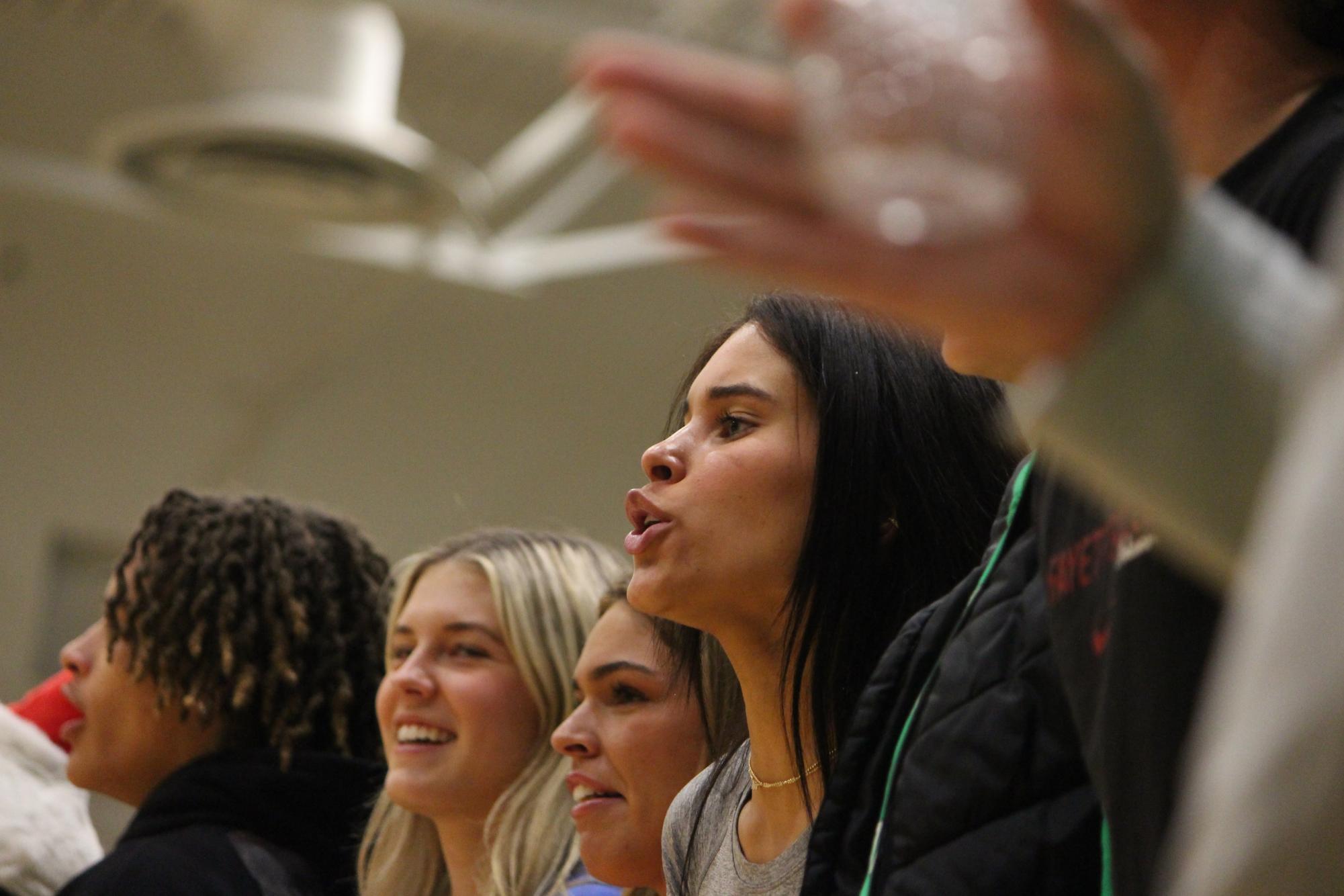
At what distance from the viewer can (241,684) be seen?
2553 millimetres

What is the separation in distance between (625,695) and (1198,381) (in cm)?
153

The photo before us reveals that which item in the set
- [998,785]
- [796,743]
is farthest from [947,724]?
[796,743]

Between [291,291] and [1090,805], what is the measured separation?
20.2ft

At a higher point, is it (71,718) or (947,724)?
(947,724)

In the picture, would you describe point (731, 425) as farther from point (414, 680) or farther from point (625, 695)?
point (414, 680)

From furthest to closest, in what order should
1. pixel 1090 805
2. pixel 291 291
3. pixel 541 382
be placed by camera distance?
pixel 541 382
pixel 291 291
pixel 1090 805

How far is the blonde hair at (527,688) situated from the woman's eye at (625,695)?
0.59 feet

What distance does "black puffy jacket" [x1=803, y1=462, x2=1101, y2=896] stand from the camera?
112 cm

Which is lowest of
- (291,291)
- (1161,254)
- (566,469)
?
(566,469)

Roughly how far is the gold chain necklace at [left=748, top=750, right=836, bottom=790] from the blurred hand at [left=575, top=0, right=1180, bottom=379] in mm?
1023

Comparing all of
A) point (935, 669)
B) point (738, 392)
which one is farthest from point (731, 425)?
A: point (935, 669)

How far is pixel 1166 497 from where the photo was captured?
691mm

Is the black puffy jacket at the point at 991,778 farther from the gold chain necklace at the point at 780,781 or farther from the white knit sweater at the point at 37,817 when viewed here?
the white knit sweater at the point at 37,817

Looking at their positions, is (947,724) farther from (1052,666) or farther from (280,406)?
(280,406)
